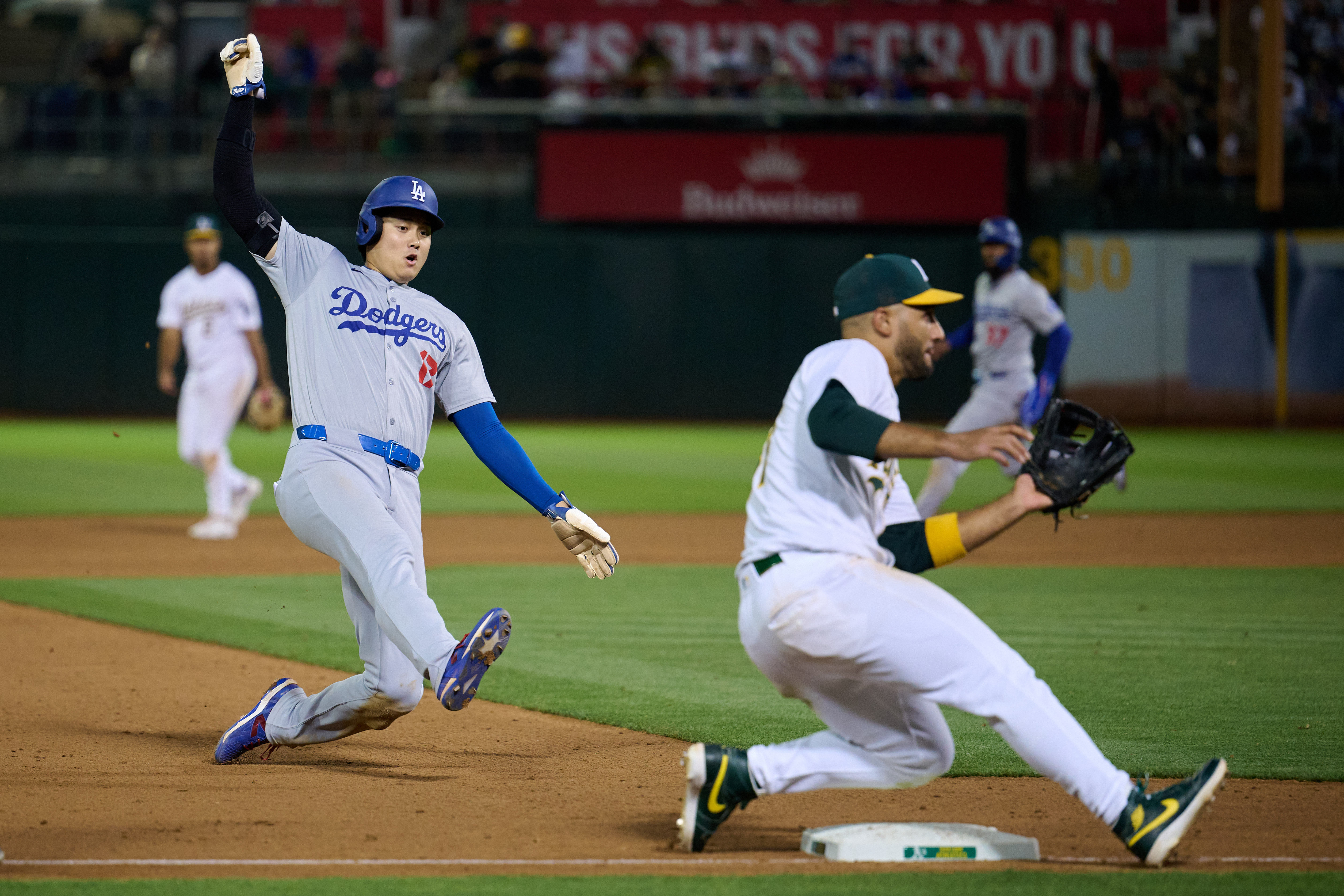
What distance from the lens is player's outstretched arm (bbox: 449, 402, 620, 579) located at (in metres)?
5.20

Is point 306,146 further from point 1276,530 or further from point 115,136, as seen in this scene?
point 1276,530

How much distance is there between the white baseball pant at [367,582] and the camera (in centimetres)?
496

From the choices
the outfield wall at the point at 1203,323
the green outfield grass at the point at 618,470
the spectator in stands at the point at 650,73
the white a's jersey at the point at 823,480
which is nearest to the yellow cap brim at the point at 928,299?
the white a's jersey at the point at 823,480

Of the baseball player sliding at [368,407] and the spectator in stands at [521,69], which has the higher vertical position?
the spectator in stands at [521,69]

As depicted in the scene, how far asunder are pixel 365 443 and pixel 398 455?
0.39 feet

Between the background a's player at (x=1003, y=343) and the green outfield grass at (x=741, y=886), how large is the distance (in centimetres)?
747

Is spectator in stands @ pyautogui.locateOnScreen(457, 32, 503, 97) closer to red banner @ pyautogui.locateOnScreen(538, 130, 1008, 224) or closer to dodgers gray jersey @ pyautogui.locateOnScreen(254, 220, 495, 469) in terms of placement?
red banner @ pyautogui.locateOnScreen(538, 130, 1008, 224)

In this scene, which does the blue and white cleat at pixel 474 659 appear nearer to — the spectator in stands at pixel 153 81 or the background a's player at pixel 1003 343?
the background a's player at pixel 1003 343

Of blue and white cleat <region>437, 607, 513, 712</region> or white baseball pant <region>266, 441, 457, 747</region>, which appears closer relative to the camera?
blue and white cleat <region>437, 607, 513, 712</region>

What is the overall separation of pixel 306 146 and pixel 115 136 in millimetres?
3155

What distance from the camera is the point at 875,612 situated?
418 centimetres

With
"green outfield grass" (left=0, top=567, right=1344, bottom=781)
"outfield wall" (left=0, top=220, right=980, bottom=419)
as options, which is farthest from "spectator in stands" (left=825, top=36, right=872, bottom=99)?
"green outfield grass" (left=0, top=567, right=1344, bottom=781)

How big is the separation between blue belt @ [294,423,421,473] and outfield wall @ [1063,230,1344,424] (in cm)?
2009

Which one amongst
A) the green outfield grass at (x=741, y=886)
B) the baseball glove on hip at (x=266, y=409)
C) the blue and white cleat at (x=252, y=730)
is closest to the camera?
the green outfield grass at (x=741, y=886)
